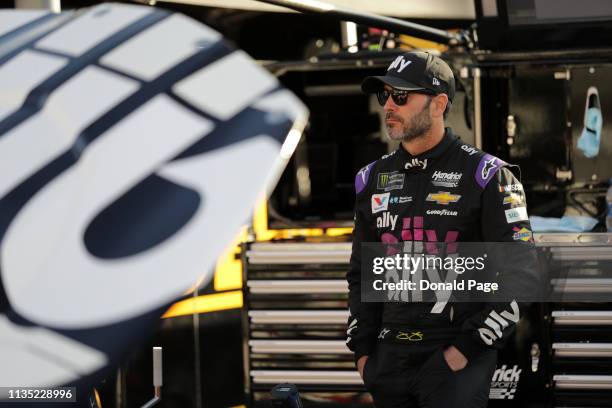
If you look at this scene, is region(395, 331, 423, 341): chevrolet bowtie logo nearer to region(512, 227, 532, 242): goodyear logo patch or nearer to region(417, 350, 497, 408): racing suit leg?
region(417, 350, 497, 408): racing suit leg

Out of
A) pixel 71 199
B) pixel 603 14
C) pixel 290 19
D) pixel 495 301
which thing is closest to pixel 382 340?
pixel 495 301

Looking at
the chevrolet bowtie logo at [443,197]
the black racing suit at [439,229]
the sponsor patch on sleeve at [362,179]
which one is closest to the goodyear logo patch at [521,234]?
the black racing suit at [439,229]

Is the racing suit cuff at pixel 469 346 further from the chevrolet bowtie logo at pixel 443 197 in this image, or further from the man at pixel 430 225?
the chevrolet bowtie logo at pixel 443 197

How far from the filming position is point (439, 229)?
2.97 m

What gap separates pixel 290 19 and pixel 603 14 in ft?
14.7

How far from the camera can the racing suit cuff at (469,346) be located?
9.35 feet

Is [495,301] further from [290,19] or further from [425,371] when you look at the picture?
[290,19]

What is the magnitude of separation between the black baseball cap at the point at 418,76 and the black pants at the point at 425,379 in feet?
2.66

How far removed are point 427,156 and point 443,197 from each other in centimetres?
15

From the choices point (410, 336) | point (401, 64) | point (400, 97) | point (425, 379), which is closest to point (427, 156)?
point (400, 97)

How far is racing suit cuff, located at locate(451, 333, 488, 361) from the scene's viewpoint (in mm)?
2850

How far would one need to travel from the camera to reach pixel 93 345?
368 cm

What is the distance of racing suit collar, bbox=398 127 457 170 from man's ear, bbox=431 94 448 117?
8cm

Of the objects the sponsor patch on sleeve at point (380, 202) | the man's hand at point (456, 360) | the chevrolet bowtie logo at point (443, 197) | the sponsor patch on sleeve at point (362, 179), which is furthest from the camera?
the sponsor patch on sleeve at point (362, 179)
